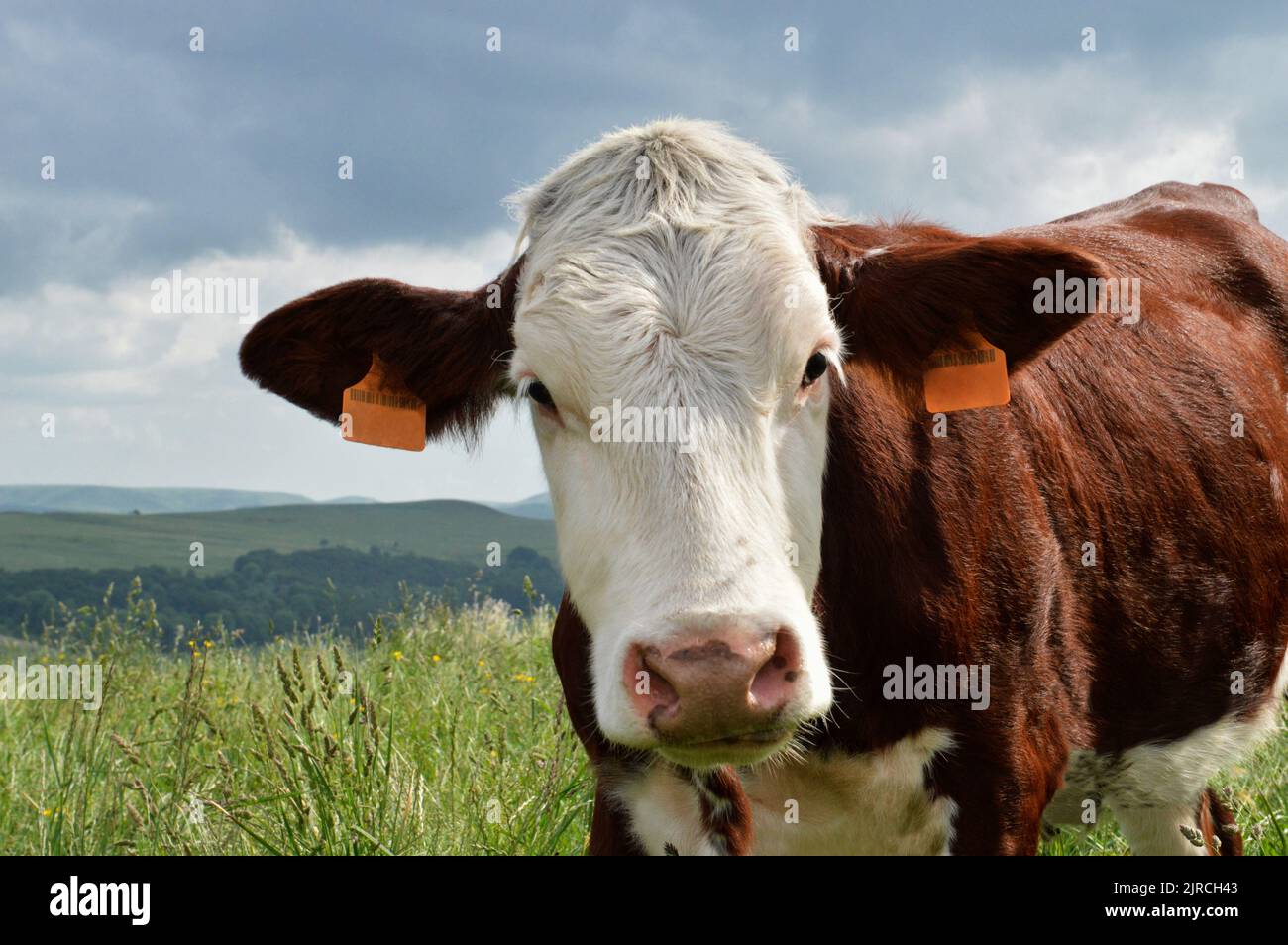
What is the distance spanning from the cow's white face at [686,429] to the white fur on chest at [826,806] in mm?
705

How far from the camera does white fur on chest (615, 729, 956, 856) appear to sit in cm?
378

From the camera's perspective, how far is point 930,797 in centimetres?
380

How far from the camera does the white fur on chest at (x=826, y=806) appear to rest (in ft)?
12.4

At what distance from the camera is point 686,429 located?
3.03 metres

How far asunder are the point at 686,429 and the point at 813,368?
23.3 inches

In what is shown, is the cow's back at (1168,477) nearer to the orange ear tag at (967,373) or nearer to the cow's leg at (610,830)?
the orange ear tag at (967,373)

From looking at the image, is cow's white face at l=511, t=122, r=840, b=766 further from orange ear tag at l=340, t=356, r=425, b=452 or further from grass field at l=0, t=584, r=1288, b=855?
grass field at l=0, t=584, r=1288, b=855

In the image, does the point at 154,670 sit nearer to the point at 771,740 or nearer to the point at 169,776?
the point at 169,776

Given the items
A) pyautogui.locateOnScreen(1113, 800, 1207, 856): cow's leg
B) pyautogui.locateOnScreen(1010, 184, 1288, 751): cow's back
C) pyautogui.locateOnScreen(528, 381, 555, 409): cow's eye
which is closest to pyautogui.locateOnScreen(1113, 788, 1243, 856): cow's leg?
pyautogui.locateOnScreen(1113, 800, 1207, 856): cow's leg

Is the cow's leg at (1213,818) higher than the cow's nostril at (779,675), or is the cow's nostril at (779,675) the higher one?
the cow's nostril at (779,675)

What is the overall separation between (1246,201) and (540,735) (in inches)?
206

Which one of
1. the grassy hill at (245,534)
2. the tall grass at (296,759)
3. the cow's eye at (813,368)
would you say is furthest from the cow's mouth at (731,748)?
the grassy hill at (245,534)

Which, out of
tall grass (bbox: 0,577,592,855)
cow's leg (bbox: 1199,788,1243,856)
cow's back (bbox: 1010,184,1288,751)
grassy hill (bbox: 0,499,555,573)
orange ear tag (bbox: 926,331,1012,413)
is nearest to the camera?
orange ear tag (bbox: 926,331,1012,413)

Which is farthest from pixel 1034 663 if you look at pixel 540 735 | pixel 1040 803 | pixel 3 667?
pixel 3 667
